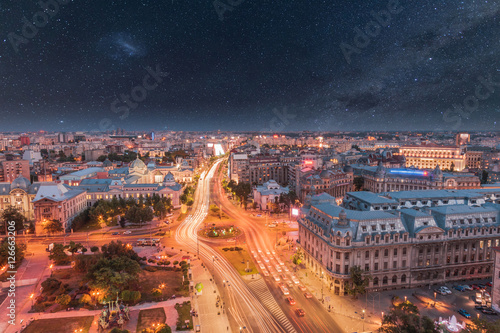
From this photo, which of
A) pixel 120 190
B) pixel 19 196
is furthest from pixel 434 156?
pixel 19 196

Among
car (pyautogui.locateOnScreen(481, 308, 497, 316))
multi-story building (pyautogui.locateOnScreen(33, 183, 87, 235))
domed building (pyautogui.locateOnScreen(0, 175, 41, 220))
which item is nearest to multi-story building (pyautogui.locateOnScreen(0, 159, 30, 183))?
domed building (pyautogui.locateOnScreen(0, 175, 41, 220))

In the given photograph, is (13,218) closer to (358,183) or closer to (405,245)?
(405,245)

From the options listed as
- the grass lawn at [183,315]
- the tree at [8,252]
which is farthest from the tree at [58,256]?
the grass lawn at [183,315]

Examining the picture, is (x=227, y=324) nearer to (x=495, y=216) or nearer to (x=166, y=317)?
(x=166, y=317)

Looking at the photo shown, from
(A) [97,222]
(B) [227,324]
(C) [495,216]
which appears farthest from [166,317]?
(C) [495,216]

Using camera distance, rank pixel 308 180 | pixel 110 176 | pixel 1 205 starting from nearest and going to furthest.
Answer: pixel 1 205, pixel 308 180, pixel 110 176
